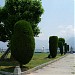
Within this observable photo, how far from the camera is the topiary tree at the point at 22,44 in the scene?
59.4ft

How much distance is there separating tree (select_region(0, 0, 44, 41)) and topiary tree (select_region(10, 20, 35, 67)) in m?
8.49

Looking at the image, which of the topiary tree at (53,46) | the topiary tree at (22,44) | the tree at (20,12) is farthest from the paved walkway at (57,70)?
the topiary tree at (53,46)

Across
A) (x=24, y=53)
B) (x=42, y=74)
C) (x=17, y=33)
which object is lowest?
(x=42, y=74)

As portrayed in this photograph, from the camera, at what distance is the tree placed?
27.1m

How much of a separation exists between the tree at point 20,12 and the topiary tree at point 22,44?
849 cm

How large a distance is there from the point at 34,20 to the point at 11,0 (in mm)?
3043

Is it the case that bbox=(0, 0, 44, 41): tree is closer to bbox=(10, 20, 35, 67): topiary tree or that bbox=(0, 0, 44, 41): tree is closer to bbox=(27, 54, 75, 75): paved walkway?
bbox=(27, 54, 75, 75): paved walkway

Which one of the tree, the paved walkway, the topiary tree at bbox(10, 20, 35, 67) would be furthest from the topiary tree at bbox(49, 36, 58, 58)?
the topiary tree at bbox(10, 20, 35, 67)

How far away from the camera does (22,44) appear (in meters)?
18.3

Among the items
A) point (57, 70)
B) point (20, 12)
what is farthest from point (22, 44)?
point (20, 12)

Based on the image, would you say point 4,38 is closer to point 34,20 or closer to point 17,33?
point 34,20

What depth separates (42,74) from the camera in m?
17.1

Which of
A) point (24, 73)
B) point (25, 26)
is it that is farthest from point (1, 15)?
point (24, 73)

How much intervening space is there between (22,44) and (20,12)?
391 inches
